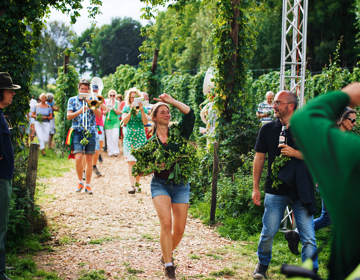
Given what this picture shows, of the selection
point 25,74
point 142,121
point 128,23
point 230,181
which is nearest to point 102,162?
point 142,121

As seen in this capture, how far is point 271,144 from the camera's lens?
13.0ft

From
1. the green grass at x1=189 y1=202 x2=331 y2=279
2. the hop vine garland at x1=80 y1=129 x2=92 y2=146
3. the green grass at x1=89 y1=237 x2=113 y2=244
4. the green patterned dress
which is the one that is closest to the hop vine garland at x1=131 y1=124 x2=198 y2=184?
the green grass at x1=189 y1=202 x2=331 y2=279

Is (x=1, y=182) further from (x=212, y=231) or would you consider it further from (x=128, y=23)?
(x=128, y=23)

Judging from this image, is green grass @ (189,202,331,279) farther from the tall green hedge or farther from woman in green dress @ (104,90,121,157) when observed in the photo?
the tall green hedge

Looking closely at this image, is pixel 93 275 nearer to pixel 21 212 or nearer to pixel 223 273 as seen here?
pixel 21 212

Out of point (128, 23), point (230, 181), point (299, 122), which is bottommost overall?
point (230, 181)

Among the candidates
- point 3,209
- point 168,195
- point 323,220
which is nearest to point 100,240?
point 168,195

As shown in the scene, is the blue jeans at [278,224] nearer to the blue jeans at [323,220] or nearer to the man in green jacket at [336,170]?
the blue jeans at [323,220]

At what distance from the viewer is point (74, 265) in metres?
4.38

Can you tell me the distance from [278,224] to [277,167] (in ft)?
2.10

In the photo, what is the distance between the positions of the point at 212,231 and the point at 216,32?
13.3ft

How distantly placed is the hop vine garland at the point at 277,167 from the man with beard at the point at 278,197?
0.05 metres

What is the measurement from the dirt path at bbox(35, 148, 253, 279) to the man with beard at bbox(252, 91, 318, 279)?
65 cm

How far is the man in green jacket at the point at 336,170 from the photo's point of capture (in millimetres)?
1092
